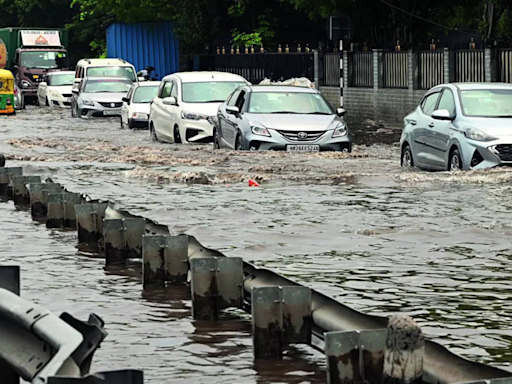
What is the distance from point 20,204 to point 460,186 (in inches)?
203

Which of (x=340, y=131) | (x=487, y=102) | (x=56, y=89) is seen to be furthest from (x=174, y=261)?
(x=56, y=89)

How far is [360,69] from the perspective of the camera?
39.4 metres

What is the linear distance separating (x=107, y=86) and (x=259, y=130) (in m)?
20.2

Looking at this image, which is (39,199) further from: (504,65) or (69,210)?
(504,65)

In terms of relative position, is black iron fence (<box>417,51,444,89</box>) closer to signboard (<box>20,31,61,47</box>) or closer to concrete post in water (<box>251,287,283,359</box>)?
signboard (<box>20,31,61,47</box>)

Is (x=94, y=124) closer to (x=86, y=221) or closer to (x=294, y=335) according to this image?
(x=86, y=221)

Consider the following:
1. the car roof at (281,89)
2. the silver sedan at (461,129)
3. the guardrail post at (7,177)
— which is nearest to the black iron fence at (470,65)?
the car roof at (281,89)

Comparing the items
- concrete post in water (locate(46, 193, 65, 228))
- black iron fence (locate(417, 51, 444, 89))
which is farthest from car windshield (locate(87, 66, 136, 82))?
concrete post in water (locate(46, 193, 65, 228))

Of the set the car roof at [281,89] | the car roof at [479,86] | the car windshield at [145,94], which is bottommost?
the car windshield at [145,94]

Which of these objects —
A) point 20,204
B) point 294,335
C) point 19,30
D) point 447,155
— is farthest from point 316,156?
point 19,30

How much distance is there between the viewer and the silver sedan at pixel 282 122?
21750mm

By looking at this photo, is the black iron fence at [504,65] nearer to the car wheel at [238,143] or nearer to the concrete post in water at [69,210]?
the car wheel at [238,143]

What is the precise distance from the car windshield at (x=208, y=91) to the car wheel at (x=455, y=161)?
9.30 m

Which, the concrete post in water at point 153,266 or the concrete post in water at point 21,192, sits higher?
the concrete post in water at point 153,266
